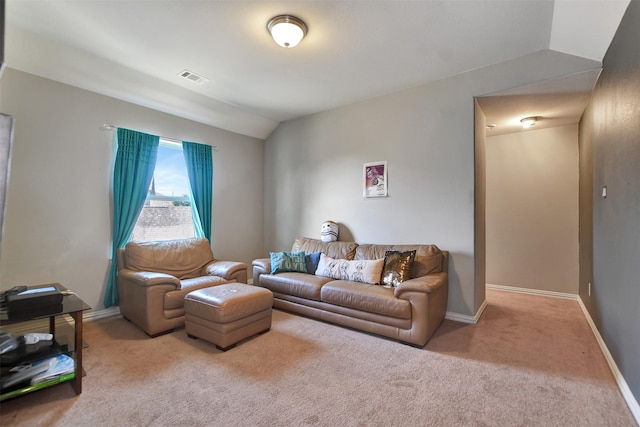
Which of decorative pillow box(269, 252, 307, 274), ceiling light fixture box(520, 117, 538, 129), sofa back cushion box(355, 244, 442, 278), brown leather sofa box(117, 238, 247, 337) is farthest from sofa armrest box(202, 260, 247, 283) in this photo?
ceiling light fixture box(520, 117, 538, 129)

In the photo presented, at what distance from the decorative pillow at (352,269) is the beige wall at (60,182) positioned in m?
2.53

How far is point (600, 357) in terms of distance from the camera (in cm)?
244

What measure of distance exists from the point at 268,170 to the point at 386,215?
2.38m

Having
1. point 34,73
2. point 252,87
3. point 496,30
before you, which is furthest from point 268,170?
point 496,30

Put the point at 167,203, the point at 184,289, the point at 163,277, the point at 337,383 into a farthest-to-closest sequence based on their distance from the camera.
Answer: the point at 167,203, the point at 184,289, the point at 163,277, the point at 337,383

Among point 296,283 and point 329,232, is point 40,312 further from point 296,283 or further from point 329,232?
point 329,232

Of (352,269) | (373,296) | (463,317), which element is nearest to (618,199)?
(463,317)

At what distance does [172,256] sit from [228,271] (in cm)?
72

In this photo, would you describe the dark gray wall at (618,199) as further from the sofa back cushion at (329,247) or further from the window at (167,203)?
the window at (167,203)

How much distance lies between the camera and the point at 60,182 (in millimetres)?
3107

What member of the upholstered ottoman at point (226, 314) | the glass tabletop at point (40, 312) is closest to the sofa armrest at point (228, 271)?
the upholstered ottoman at point (226, 314)

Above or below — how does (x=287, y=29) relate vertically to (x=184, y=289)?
above

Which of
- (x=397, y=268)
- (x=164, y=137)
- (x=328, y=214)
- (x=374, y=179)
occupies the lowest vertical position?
(x=397, y=268)

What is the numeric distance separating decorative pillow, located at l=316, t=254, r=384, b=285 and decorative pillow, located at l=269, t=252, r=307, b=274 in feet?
0.82
